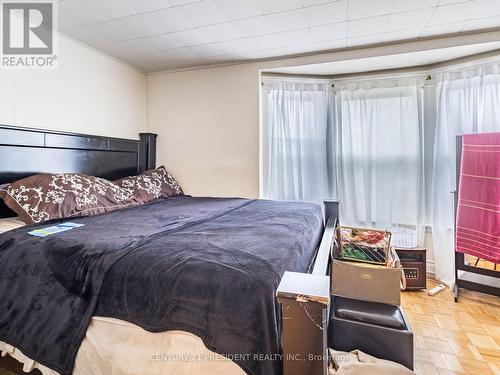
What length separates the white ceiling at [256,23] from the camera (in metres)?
1.99

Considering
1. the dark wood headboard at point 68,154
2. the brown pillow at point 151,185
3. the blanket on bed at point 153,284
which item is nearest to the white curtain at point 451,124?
the blanket on bed at point 153,284

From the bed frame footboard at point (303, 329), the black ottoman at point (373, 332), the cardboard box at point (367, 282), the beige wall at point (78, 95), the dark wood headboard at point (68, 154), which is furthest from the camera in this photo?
the beige wall at point (78, 95)

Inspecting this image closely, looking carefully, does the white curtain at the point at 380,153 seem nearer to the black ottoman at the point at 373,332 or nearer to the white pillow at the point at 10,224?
the black ottoman at the point at 373,332

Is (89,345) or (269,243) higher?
(269,243)

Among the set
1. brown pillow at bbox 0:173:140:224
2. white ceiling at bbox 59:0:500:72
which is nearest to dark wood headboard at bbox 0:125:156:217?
brown pillow at bbox 0:173:140:224

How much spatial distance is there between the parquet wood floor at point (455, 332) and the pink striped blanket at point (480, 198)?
420 millimetres

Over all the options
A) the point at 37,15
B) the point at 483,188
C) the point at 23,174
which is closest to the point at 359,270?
the point at 483,188

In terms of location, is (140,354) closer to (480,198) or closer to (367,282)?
(367,282)

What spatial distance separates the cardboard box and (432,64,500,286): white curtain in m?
1.86

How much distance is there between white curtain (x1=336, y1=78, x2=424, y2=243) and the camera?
2934 mm

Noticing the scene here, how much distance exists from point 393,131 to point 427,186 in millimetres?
670

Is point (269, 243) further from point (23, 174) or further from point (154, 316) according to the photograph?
point (23, 174)

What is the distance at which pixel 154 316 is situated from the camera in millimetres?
966

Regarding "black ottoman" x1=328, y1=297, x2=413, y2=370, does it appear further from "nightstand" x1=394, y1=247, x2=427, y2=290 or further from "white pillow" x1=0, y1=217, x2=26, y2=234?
"white pillow" x1=0, y1=217, x2=26, y2=234
